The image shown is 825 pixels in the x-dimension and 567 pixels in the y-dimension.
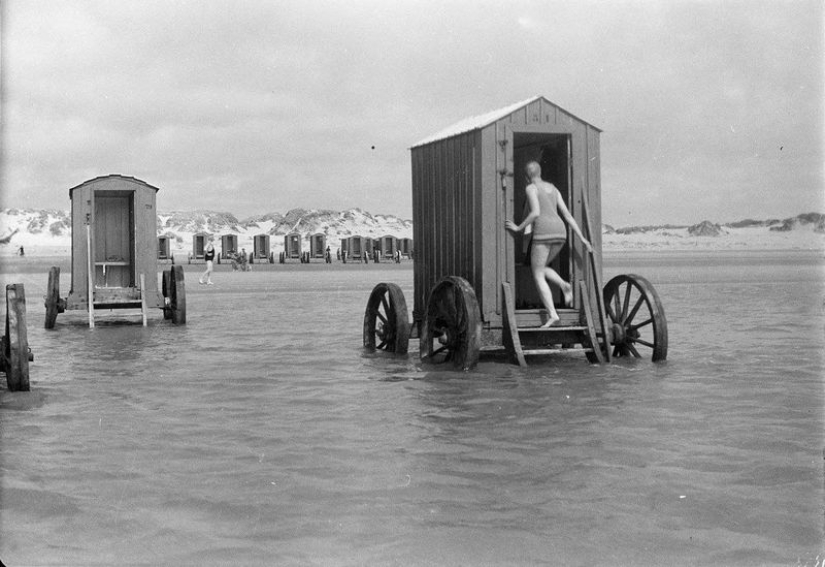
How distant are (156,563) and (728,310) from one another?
1762 centimetres

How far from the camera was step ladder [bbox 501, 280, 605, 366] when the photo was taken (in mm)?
10273

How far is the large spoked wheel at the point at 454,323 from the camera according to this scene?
982 cm

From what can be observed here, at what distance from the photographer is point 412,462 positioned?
5957 millimetres

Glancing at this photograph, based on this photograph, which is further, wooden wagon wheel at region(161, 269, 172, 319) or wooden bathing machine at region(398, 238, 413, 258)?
wooden bathing machine at region(398, 238, 413, 258)

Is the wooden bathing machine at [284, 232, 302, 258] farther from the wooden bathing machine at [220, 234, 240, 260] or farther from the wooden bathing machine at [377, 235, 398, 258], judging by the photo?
the wooden bathing machine at [377, 235, 398, 258]

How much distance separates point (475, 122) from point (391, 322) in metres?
2.67

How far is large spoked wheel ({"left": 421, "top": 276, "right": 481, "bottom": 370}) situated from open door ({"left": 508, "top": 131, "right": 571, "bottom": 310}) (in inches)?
36.4

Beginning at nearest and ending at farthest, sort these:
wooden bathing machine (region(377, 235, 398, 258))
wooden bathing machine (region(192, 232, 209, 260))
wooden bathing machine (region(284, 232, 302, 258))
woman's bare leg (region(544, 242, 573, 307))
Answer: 1. woman's bare leg (region(544, 242, 573, 307))
2. wooden bathing machine (region(192, 232, 209, 260))
3. wooden bathing machine (region(377, 235, 398, 258))
4. wooden bathing machine (region(284, 232, 302, 258))

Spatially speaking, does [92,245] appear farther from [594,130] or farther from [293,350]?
[594,130]

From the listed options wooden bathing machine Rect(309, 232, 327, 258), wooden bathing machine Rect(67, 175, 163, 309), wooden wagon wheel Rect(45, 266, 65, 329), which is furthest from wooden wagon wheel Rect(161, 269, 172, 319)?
wooden bathing machine Rect(309, 232, 327, 258)

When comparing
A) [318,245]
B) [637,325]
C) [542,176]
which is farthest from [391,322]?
[318,245]

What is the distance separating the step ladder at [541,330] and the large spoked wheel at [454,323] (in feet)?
1.75

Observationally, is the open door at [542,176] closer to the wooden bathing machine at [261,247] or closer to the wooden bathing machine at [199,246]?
the wooden bathing machine at [199,246]

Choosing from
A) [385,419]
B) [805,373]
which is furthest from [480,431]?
[805,373]
